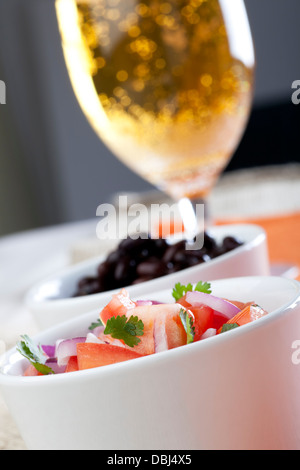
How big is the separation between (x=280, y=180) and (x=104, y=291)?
2.45ft

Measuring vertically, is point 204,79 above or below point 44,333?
above

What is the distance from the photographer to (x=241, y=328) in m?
0.37

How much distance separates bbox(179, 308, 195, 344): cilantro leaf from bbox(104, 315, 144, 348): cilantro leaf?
0.08ft

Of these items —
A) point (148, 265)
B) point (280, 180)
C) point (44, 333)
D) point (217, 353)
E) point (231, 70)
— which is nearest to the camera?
point (217, 353)

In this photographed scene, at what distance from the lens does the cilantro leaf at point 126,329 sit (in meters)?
0.40

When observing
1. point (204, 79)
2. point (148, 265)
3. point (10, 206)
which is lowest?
point (10, 206)

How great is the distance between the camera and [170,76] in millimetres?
707

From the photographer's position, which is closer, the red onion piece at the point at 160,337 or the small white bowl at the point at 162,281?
the red onion piece at the point at 160,337

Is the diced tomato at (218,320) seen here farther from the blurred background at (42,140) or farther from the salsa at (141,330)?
the blurred background at (42,140)

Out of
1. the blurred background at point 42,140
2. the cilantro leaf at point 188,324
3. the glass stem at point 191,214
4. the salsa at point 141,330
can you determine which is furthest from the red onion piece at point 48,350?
the blurred background at point 42,140

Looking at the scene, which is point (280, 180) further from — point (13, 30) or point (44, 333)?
point (13, 30)

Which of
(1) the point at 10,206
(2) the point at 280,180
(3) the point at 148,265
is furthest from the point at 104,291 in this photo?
(1) the point at 10,206

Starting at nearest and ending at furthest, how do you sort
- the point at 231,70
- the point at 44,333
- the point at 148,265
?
the point at 44,333
the point at 148,265
the point at 231,70

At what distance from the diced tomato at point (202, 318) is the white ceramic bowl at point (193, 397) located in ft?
0.16
